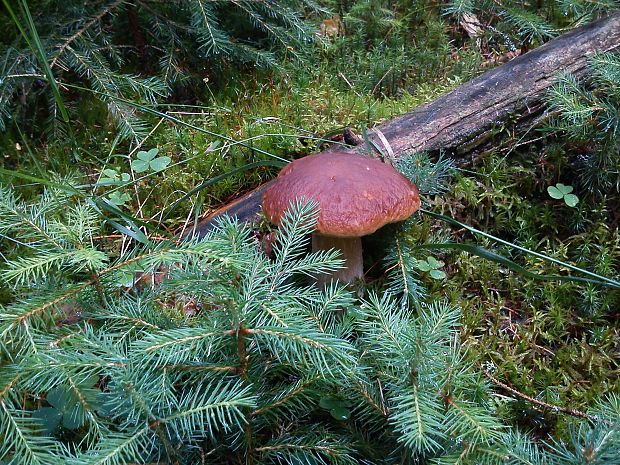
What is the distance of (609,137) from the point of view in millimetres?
2365

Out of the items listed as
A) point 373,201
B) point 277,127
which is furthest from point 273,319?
point 277,127

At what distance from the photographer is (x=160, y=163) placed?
2.60 m

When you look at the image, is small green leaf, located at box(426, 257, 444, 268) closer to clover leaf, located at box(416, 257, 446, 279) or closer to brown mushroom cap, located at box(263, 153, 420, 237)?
clover leaf, located at box(416, 257, 446, 279)

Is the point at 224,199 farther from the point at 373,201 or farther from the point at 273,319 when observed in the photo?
the point at 273,319

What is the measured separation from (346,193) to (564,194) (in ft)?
4.38

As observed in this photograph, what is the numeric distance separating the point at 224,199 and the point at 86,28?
121 cm

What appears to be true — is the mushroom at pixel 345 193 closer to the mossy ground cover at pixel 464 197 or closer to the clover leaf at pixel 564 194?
the mossy ground cover at pixel 464 197

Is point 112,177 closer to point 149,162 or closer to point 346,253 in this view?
point 149,162

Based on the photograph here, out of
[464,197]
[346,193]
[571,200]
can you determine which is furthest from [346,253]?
[571,200]

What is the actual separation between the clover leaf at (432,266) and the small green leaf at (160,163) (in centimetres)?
133

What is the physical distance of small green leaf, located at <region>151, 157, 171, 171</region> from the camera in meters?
2.58

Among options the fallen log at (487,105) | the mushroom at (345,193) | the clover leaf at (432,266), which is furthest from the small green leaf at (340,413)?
the fallen log at (487,105)

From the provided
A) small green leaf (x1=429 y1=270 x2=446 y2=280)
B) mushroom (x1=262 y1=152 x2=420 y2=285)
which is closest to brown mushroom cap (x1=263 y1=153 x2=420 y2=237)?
mushroom (x1=262 y1=152 x2=420 y2=285)

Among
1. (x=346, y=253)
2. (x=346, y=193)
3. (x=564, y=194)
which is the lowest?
(x=564, y=194)
